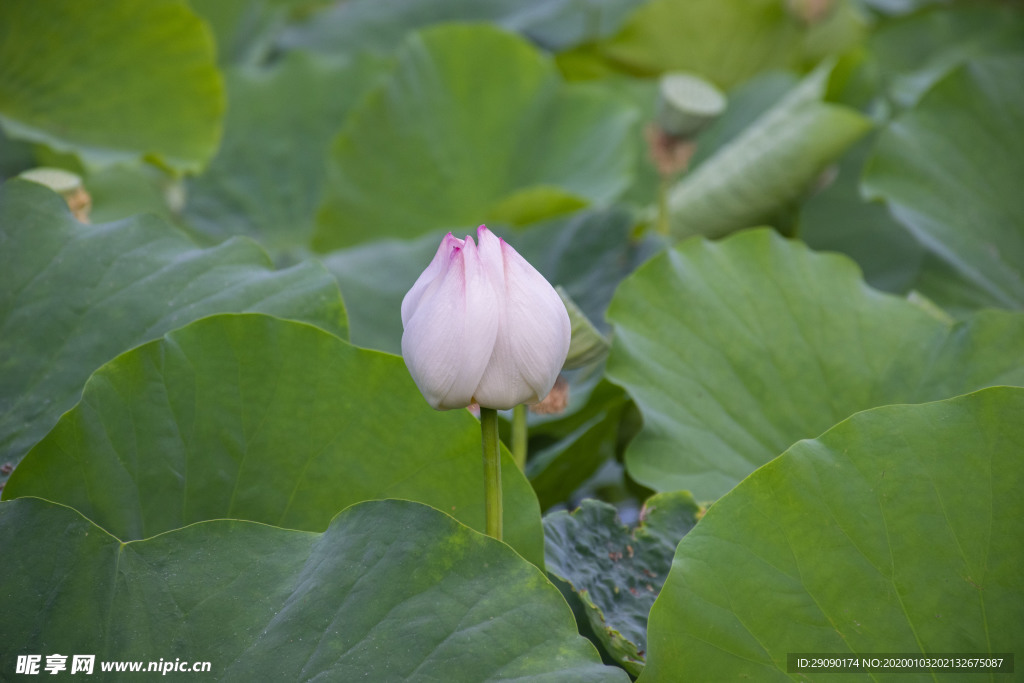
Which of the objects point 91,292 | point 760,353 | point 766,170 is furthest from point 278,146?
point 760,353

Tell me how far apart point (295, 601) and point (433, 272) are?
0.22 meters

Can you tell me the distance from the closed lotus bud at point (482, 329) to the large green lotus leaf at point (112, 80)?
0.78 meters

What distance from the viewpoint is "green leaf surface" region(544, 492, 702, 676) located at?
675 mm

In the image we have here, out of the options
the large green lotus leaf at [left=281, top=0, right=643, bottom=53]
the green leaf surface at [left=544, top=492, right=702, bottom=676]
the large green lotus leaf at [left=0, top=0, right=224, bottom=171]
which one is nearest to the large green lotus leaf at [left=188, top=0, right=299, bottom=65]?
the large green lotus leaf at [left=281, top=0, right=643, bottom=53]

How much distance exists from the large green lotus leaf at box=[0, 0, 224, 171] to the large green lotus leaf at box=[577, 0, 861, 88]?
0.95 meters

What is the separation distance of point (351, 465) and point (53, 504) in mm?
201

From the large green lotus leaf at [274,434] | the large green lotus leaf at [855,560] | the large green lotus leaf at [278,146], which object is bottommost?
the large green lotus leaf at [278,146]

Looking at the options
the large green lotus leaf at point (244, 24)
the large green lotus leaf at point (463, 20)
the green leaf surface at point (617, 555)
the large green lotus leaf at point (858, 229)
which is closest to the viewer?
the green leaf surface at point (617, 555)

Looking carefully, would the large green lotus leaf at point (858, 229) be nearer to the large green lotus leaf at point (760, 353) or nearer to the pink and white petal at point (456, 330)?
the large green lotus leaf at point (760, 353)

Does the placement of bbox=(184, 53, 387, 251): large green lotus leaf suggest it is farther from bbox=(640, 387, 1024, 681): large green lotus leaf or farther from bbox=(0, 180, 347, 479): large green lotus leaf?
Answer: bbox=(640, 387, 1024, 681): large green lotus leaf

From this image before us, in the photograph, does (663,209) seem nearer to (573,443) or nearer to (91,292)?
(573,443)

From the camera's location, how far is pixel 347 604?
547 mm

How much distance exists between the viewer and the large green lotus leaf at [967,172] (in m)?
1.09

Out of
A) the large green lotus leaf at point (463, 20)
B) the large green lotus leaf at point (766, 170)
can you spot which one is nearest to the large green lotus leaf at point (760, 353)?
the large green lotus leaf at point (766, 170)
